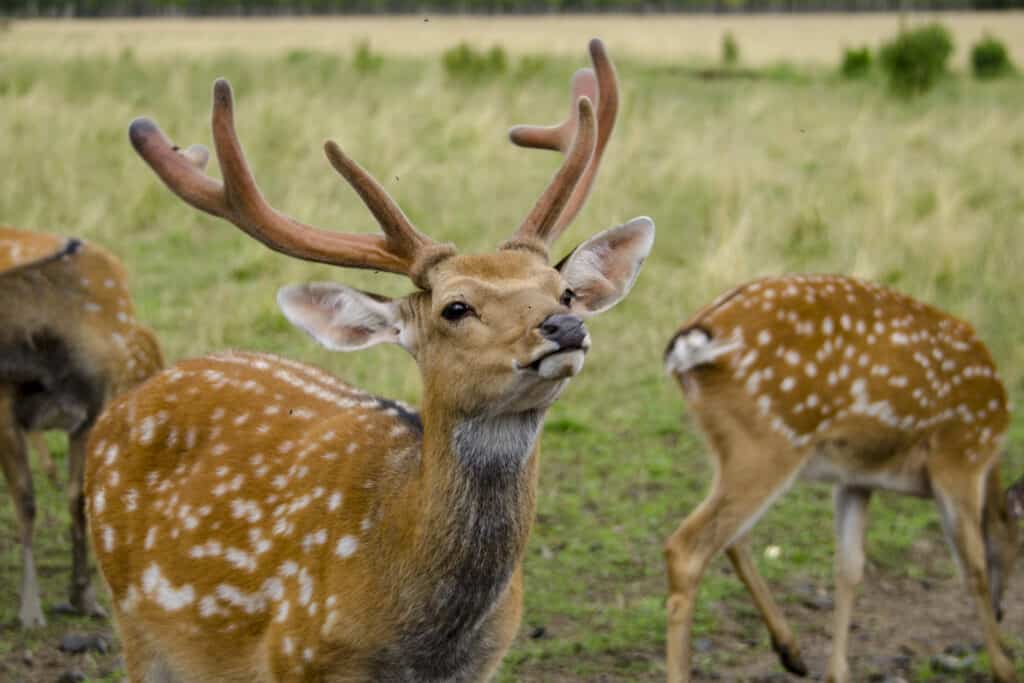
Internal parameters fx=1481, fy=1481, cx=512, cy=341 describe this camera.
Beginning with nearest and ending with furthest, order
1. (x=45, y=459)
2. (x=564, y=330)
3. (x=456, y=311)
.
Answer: (x=564, y=330), (x=456, y=311), (x=45, y=459)

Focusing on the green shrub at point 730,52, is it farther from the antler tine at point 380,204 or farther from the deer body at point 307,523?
the antler tine at point 380,204

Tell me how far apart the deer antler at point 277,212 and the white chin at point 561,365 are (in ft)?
1.76

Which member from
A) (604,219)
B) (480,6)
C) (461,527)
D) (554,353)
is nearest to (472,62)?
(604,219)

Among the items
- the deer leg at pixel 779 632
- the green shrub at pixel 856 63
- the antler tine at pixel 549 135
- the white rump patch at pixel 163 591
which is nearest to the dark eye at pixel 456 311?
the white rump patch at pixel 163 591

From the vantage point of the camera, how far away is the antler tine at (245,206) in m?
3.64

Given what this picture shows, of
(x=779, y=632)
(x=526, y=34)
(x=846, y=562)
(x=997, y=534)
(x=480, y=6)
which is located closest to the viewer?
(x=779, y=632)

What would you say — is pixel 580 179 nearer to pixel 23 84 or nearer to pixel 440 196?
pixel 440 196

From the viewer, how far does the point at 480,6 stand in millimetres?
39781

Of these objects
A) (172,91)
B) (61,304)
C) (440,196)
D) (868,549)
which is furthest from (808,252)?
(172,91)

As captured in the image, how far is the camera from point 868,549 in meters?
6.50

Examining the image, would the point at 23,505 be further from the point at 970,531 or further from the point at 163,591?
the point at 970,531

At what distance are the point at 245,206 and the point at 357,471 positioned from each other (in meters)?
0.73

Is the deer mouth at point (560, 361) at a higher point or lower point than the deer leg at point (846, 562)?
higher

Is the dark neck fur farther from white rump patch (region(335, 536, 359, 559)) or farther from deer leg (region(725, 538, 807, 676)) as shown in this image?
deer leg (region(725, 538, 807, 676))
